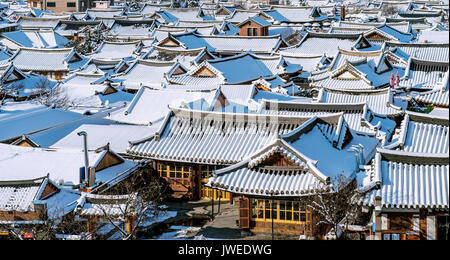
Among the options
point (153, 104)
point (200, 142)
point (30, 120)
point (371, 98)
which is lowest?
point (200, 142)

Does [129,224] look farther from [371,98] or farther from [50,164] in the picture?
[371,98]

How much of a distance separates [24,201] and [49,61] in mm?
40119

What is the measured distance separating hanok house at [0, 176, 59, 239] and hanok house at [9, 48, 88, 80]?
37199 millimetres

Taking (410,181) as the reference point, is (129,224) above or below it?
below

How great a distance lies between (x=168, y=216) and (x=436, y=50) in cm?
3411

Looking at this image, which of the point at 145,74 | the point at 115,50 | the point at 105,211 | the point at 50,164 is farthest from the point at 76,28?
the point at 105,211

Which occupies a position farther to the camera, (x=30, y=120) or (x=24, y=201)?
(x=30, y=120)

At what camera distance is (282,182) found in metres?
20.2

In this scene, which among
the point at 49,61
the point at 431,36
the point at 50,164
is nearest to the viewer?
the point at 50,164

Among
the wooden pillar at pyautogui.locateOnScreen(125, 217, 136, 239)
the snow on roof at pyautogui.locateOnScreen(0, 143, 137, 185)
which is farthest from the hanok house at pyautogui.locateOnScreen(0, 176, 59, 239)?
the wooden pillar at pyautogui.locateOnScreen(125, 217, 136, 239)

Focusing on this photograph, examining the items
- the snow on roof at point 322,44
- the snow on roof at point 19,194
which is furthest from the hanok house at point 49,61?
the snow on roof at point 19,194

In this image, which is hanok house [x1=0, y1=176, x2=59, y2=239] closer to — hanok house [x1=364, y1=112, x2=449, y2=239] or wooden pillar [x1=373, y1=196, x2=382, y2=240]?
wooden pillar [x1=373, y1=196, x2=382, y2=240]

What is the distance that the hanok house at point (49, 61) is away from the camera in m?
58.3

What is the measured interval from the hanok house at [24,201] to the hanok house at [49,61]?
37.2 meters
